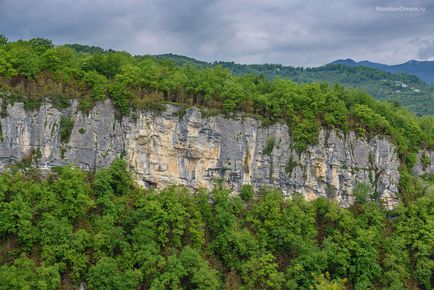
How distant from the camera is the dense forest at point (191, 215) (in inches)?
981

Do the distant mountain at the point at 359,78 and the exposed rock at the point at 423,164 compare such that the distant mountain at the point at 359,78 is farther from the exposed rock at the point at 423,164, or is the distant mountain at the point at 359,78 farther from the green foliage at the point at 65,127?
the green foliage at the point at 65,127

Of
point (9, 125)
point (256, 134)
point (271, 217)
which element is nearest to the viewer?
point (9, 125)

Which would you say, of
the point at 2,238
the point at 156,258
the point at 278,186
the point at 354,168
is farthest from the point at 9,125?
the point at 354,168

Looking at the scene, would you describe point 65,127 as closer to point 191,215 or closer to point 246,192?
point 191,215

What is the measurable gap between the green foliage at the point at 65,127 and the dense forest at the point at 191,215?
3.40 ft

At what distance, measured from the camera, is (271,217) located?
3012 cm

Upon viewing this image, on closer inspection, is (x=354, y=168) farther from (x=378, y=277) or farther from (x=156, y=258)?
(x=156, y=258)

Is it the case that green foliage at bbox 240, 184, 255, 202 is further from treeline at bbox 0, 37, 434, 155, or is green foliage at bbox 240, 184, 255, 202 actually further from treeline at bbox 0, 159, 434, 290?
treeline at bbox 0, 37, 434, 155

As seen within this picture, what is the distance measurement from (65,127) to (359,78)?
106690 mm

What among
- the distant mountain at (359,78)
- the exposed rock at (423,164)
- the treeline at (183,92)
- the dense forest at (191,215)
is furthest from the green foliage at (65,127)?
the distant mountain at (359,78)

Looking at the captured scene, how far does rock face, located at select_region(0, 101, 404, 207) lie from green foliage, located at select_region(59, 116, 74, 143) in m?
0.28

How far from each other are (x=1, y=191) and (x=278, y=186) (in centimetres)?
2005

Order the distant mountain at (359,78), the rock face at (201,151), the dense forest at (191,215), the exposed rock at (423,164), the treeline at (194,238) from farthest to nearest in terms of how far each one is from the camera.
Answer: the distant mountain at (359,78)
the exposed rock at (423,164)
the rock face at (201,151)
the dense forest at (191,215)
the treeline at (194,238)

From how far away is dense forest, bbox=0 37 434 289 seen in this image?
2492cm
